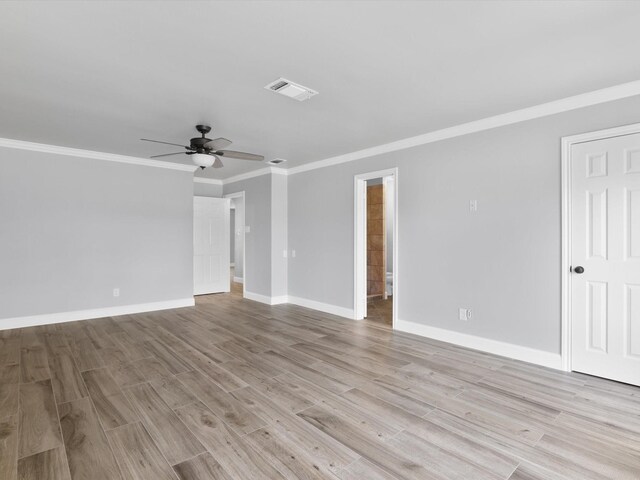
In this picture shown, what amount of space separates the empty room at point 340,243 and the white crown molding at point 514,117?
0.02 metres

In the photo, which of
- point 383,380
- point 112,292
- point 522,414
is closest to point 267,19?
point 383,380

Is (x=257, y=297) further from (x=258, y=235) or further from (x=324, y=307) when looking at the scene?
(x=324, y=307)

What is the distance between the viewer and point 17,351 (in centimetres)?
390

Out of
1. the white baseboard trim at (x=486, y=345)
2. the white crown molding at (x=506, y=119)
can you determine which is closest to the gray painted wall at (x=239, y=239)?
the white crown molding at (x=506, y=119)

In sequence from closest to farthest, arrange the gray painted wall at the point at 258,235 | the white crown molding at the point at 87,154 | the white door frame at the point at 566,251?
the white door frame at the point at 566,251 < the white crown molding at the point at 87,154 < the gray painted wall at the point at 258,235

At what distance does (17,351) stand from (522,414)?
16.8 feet

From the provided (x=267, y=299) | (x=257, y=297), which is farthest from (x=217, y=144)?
(x=257, y=297)

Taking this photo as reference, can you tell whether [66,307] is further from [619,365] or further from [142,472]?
[619,365]

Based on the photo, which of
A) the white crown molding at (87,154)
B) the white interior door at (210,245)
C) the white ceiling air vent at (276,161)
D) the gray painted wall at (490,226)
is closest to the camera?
the gray painted wall at (490,226)

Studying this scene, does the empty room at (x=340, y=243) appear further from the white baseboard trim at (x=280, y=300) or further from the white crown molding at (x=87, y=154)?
the white baseboard trim at (x=280, y=300)

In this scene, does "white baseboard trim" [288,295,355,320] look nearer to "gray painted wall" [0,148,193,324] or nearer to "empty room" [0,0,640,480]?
"empty room" [0,0,640,480]

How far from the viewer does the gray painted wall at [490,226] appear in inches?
134

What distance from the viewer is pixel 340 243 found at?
562 cm

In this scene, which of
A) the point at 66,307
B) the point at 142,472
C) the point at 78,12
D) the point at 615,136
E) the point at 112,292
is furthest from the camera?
the point at 112,292
